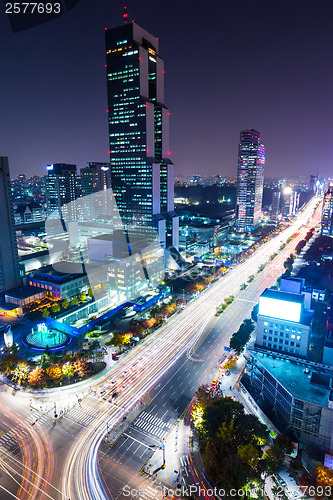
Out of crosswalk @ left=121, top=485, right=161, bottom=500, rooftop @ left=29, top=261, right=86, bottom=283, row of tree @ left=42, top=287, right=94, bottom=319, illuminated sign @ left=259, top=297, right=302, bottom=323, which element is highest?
illuminated sign @ left=259, top=297, right=302, bottom=323

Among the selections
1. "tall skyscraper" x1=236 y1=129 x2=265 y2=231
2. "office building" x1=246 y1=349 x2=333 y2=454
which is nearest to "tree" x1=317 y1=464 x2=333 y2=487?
"office building" x1=246 y1=349 x2=333 y2=454

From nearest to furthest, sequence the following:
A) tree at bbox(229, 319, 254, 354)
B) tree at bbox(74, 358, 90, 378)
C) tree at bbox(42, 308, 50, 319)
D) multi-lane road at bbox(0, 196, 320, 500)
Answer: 1. multi-lane road at bbox(0, 196, 320, 500)
2. tree at bbox(74, 358, 90, 378)
3. tree at bbox(229, 319, 254, 354)
4. tree at bbox(42, 308, 50, 319)

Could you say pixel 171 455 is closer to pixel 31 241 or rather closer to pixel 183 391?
pixel 183 391

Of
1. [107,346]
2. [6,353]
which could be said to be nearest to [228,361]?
[107,346]

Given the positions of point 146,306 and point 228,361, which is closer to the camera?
point 228,361

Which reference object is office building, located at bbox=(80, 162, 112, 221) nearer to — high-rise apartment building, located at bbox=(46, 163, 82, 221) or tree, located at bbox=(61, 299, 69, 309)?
high-rise apartment building, located at bbox=(46, 163, 82, 221)

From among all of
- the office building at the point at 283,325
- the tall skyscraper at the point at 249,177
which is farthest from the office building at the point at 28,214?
the office building at the point at 283,325

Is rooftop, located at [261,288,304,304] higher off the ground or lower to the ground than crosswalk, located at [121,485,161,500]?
higher
